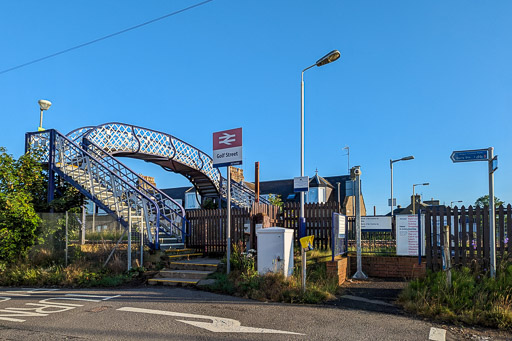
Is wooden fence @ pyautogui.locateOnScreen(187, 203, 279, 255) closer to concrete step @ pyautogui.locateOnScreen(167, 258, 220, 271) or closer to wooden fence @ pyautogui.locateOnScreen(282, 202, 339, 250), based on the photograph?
wooden fence @ pyautogui.locateOnScreen(282, 202, 339, 250)

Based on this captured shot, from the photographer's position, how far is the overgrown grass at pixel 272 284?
811 centimetres

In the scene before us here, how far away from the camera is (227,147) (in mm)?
10555

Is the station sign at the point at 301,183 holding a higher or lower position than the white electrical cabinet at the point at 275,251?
higher

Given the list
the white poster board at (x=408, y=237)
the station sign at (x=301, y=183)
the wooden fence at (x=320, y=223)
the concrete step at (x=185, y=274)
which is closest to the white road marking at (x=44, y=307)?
the concrete step at (x=185, y=274)

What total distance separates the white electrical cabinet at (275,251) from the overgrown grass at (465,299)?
8.42 ft

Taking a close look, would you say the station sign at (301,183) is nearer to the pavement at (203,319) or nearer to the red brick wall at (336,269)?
the red brick wall at (336,269)

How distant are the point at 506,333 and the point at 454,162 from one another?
3.96 meters

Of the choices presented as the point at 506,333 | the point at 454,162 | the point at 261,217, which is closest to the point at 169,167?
the point at 261,217

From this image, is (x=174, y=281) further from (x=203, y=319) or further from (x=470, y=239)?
(x=470, y=239)

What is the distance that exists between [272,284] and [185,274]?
10.2 feet

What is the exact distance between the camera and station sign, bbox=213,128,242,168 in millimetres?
10359

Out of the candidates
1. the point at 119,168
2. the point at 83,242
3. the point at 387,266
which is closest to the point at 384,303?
the point at 387,266

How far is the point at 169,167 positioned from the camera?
2444cm

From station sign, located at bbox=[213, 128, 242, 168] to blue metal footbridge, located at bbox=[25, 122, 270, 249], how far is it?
3.37 m
